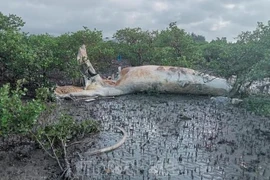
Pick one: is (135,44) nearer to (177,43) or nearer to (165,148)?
(177,43)

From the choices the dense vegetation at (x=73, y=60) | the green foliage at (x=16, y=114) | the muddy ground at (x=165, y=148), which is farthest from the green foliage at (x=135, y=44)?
the green foliage at (x=16, y=114)

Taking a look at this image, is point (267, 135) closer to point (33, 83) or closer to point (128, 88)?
point (128, 88)

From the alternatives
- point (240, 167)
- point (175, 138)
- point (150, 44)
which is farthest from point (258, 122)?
point (150, 44)

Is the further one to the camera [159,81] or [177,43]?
[177,43]

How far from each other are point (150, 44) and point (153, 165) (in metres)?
19.8

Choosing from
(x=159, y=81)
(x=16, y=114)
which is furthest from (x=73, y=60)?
(x=16, y=114)

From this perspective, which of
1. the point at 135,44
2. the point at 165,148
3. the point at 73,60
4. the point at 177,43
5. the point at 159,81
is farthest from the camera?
the point at 177,43

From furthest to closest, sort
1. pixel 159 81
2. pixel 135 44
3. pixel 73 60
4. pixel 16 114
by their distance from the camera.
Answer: pixel 135 44 → pixel 159 81 → pixel 73 60 → pixel 16 114

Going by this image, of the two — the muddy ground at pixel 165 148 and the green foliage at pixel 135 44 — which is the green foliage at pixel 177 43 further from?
the muddy ground at pixel 165 148

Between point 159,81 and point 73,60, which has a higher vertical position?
point 73,60

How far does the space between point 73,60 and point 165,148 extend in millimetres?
11038

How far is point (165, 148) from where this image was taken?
1130 centimetres

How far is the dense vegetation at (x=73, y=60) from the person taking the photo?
938cm

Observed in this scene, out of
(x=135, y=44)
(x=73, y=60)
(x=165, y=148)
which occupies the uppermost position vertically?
(x=135, y=44)
